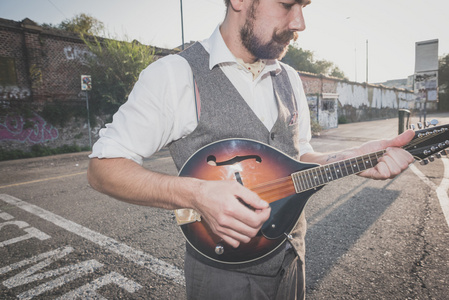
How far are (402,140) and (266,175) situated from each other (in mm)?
828

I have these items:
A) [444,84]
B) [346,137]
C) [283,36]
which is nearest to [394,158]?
[283,36]

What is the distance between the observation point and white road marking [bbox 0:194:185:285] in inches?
103

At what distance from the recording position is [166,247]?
3111mm

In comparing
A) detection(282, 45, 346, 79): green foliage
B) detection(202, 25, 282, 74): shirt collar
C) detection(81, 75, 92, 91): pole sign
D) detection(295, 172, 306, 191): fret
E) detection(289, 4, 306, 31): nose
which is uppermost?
detection(282, 45, 346, 79): green foliage

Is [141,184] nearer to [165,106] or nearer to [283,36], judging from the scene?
[165,106]

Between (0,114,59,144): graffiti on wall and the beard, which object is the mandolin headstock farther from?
(0,114,59,144): graffiti on wall

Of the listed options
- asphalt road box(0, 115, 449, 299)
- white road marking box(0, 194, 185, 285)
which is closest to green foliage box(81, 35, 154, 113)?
asphalt road box(0, 115, 449, 299)

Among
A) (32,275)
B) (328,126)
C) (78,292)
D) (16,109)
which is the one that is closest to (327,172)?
(78,292)

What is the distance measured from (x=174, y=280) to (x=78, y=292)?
848 millimetres

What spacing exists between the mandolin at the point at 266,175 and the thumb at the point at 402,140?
5 centimetres

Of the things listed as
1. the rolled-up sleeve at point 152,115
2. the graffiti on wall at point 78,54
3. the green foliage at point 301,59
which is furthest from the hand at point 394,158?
the green foliage at point 301,59

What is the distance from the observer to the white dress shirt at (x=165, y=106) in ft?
3.57

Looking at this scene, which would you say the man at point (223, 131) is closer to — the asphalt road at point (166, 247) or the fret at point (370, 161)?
the fret at point (370, 161)

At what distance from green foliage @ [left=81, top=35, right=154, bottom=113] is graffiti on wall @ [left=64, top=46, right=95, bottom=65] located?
0.26m
